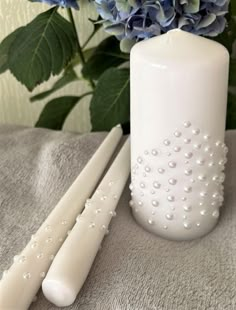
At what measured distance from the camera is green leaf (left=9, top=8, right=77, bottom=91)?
59cm

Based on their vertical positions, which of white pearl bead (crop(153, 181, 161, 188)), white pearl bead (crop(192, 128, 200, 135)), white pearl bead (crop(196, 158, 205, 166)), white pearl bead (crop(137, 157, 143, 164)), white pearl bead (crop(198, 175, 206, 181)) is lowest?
white pearl bead (crop(153, 181, 161, 188))

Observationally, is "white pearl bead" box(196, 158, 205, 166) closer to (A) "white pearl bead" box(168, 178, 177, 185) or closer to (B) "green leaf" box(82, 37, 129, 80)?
(A) "white pearl bead" box(168, 178, 177, 185)

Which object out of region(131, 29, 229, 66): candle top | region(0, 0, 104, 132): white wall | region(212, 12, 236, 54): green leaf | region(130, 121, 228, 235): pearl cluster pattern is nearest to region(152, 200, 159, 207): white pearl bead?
region(130, 121, 228, 235): pearl cluster pattern

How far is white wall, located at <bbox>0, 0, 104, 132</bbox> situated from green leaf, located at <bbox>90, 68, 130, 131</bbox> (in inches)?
5.3

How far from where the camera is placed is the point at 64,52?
0.60 metres

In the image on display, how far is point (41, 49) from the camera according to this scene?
59 cm

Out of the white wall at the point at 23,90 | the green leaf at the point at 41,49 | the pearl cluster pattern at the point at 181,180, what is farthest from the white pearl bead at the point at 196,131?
the white wall at the point at 23,90

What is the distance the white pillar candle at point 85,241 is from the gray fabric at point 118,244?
0.01m

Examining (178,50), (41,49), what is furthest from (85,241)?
(41,49)

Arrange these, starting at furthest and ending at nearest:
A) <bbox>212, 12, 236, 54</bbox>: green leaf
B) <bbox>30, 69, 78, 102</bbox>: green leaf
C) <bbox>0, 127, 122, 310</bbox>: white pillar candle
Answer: <bbox>30, 69, 78, 102</bbox>: green leaf < <bbox>212, 12, 236, 54</bbox>: green leaf < <bbox>0, 127, 122, 310</bbox>: white pillar candle

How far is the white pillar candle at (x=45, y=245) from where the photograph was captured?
0.37 m

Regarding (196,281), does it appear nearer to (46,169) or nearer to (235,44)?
(46,169)

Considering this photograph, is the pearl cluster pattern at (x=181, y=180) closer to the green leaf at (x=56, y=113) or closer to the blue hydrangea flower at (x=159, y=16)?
the blue hydrangea flower at (x=159, y=16)

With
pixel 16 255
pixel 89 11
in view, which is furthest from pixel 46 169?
pixel 89 11
